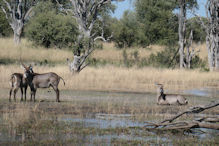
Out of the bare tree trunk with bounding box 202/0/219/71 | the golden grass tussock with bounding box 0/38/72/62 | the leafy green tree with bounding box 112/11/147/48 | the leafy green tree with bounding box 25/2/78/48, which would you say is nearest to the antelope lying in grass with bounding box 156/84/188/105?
the bare tree trunk with bounding box 202/0/219/71

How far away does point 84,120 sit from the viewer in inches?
506

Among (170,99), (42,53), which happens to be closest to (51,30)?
(42,53)

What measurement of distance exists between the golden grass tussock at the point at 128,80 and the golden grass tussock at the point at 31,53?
1264cm

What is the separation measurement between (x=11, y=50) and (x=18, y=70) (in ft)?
55.8

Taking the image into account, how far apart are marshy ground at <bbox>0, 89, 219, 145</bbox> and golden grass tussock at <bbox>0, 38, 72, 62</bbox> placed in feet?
75.8

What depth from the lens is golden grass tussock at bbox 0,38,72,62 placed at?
41.7 meters

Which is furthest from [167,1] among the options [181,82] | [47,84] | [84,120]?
[84,120]

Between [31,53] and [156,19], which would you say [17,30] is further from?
[156,19]

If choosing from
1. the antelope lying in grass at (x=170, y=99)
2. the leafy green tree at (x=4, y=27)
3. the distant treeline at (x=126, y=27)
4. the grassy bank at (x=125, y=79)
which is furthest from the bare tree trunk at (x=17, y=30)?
the antelope lying in grass at (x=170, y=99)

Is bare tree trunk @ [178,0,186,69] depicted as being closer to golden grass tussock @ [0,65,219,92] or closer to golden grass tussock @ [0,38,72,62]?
golden grass tussock @ [0,65,219,92]

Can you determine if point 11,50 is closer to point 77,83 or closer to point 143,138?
point 77,83

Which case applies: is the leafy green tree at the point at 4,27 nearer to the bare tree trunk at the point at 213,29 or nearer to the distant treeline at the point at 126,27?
the distant treeline at the point at 126,27

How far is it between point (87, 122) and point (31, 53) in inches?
1273

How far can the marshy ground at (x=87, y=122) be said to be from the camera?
1010 centimetres
